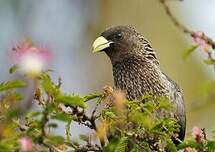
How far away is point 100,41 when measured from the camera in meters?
6.80

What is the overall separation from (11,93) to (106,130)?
1.68 ft

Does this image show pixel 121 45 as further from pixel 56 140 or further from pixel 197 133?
pixel 56 140

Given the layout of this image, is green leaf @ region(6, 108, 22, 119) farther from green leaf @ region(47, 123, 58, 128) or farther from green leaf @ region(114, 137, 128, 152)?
green leaf @ region(114, 137, 128, 152)

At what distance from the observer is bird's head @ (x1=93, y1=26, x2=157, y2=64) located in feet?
22.6

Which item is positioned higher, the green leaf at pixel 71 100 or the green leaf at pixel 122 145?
the green leaf at pixel 71 100

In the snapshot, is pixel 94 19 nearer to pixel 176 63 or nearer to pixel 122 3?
pixel 122 3

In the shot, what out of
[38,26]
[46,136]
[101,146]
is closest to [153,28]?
[38,26]

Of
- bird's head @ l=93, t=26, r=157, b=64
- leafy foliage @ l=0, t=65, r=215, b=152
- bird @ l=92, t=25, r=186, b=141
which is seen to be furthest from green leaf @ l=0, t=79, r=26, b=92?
bird's head @ l=93, t=26, r=157, b=64

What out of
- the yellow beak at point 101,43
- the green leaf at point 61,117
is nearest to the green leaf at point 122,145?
the green leaf at point 61,117

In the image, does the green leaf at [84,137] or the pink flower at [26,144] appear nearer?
the pink flower at [26,144]

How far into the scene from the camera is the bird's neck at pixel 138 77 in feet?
21.0

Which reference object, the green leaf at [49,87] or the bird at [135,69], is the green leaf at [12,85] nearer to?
the green leaf at [49,87]

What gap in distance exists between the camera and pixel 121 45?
22.8 feet

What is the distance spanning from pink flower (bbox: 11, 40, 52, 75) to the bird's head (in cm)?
350
